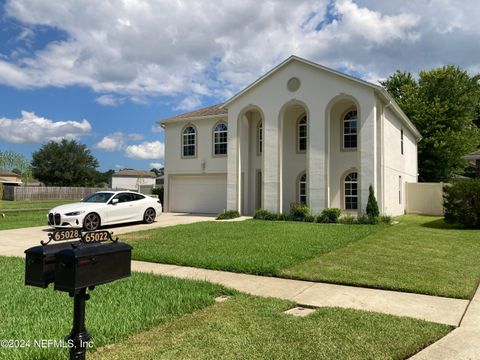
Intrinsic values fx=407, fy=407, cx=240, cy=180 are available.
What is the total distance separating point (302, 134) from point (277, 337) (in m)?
18.2

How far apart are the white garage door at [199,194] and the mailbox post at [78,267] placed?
801 inches

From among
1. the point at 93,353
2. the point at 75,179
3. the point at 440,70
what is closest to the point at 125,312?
the point at 93,353

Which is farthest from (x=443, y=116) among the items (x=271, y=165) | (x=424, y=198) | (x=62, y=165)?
Result: (x=62, y=165)

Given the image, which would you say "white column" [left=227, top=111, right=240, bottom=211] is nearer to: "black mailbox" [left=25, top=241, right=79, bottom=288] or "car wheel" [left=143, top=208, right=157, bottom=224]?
"car wheel" [left=143, top=208, right=157, bottom=224]

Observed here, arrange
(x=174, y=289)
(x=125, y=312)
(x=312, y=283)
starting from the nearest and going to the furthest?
(x=125, y=312), (x=174, y=289), (x=312, y=283)

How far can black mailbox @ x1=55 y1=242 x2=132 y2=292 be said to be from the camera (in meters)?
2.95

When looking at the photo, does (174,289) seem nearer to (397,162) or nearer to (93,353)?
(93,353)

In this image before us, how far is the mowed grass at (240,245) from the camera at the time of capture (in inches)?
329

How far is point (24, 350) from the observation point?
394cm

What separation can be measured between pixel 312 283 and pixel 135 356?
3.83 metres

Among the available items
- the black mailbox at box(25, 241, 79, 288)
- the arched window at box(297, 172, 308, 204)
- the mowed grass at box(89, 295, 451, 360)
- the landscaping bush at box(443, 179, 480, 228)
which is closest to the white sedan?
the arched window at box(297, 172, 308, 204)

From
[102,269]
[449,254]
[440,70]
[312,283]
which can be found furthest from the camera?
[440,70]

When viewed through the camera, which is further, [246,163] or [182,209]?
[182,209]

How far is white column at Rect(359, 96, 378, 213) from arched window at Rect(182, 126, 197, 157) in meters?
10.4
